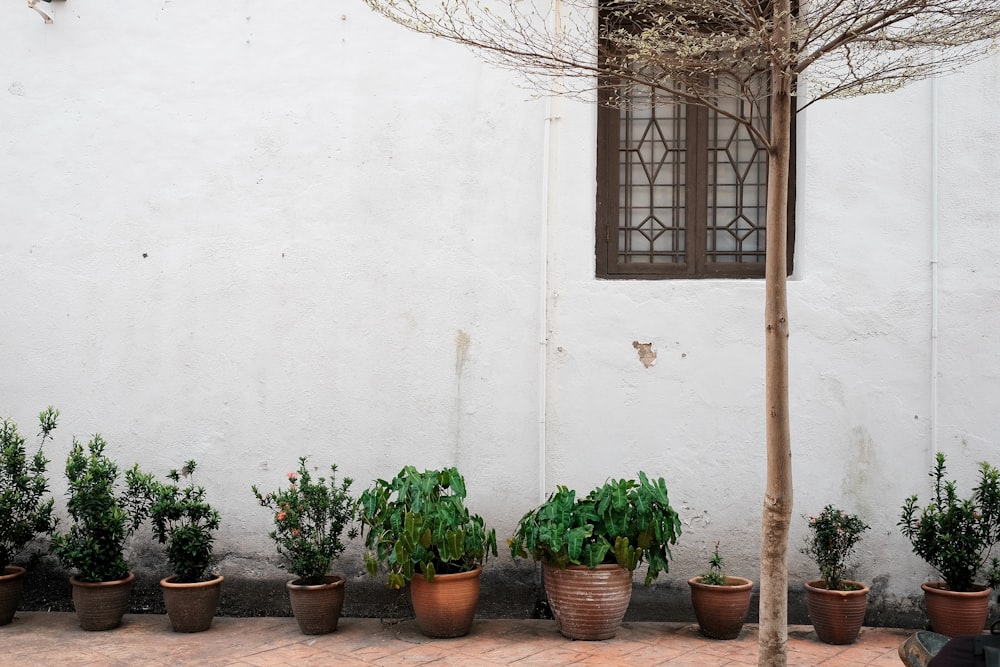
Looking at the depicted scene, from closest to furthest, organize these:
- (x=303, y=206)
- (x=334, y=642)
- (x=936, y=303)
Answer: (x=334, y=642), (x=936, y=303), (x=303, y=206)

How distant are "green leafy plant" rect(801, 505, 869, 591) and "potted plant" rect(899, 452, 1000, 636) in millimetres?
Answer: 410

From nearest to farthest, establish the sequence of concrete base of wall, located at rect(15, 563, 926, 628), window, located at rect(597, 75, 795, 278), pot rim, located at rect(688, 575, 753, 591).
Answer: pot rim, located at rect(688, 575, 753, 591) → concrete base of wall, located at rect(15, 563, 926, 628) → window, located at rect(597, 75, 795, 278)

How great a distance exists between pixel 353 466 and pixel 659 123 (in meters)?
3.05

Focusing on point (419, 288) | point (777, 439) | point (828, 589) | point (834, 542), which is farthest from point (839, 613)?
point (419, 288)

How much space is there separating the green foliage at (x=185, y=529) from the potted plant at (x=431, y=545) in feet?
3.29

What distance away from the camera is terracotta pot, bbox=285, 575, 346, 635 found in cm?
545

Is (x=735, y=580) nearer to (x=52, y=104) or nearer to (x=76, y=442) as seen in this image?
(x=76, y=442)

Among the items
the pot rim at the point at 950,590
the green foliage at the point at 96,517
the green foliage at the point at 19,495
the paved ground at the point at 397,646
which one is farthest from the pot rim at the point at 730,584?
the green foliage at the point at 19,495

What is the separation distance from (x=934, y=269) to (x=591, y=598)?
2942 mm

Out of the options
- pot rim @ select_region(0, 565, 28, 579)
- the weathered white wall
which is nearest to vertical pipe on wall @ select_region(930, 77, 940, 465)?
the weathered white wall

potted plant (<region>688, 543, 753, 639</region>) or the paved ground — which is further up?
potted plant (<region>688, 543, 753, 639</region>)

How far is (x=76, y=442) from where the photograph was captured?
6145 millimetres

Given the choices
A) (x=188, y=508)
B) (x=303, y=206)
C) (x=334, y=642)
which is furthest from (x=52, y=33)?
(x=334, y=642)

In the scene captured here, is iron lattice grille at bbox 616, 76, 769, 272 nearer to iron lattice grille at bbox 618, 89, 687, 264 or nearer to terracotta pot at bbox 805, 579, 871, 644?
iron lattice grille at bbox 618, 89, 687, 264
